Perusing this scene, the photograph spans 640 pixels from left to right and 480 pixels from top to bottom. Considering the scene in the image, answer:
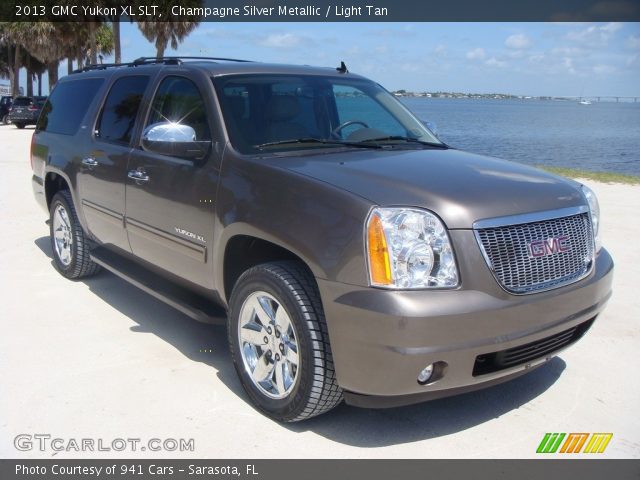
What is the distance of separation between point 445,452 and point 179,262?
210 centimetres

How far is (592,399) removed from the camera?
153 inches

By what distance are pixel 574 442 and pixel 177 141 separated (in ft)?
9.30

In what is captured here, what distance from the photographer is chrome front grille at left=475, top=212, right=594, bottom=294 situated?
3131mm

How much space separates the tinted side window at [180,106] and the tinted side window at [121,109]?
289 mm

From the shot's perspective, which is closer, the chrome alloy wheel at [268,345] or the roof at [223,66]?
the chrome alloy wheel at [268,345]

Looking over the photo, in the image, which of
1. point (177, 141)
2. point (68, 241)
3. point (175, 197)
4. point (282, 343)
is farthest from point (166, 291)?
point (68, 241)

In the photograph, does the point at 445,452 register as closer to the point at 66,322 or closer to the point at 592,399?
the point at 592,399

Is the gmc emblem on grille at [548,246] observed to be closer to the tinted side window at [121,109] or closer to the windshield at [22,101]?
the tinted side window at [121,109]

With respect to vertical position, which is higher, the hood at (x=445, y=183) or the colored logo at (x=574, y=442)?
the hood at (x=445, y=183)

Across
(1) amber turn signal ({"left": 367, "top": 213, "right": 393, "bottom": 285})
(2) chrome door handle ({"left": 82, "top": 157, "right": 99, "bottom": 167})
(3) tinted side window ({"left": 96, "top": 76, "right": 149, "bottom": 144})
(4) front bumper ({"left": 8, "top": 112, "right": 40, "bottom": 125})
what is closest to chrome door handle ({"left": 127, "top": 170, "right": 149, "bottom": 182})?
(3) tinted side window ({"left": 96, "top": 76, "right": 149, "bottom": 144})
